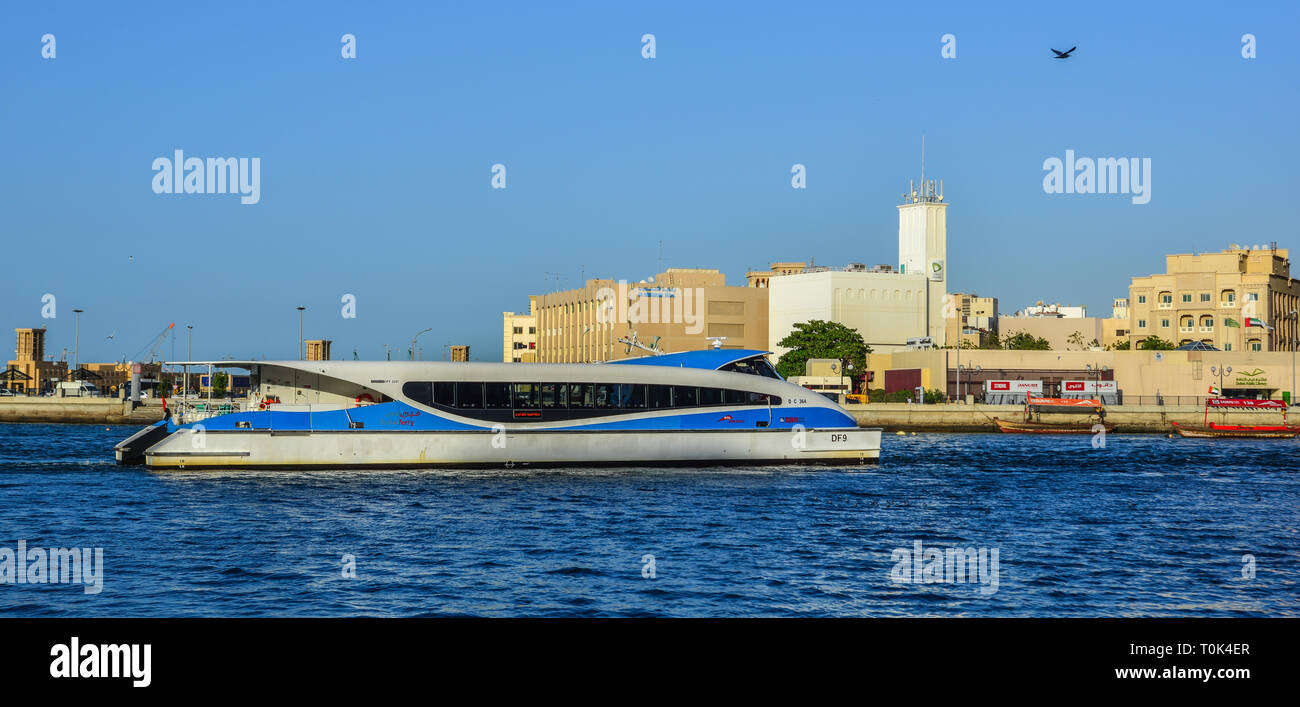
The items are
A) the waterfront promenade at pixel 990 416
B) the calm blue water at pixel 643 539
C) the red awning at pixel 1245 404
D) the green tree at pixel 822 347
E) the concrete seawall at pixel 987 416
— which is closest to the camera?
the calm blue water at pixel 643 539

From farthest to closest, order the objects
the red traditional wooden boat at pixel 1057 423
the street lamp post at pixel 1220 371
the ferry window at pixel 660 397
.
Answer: the street lamp post at pixel 1220 371 < the red traditional wooden boat at pixel 1057 423 < the ferry window at pixel 660 397

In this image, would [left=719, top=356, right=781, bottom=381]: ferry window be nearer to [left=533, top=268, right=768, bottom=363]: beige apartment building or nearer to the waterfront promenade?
the waterfront promenade

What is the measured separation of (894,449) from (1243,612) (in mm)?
55150

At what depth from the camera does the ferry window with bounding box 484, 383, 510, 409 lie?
50.2m

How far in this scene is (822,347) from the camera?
15475cm

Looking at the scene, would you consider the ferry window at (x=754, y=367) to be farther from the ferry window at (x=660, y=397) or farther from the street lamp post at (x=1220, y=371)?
the street lamp post at (x=1220, y=371)

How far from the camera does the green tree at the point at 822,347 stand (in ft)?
507

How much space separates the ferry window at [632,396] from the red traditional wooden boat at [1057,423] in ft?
215

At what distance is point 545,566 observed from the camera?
2705 centimetres

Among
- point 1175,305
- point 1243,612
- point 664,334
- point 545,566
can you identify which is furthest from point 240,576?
point 1175,305

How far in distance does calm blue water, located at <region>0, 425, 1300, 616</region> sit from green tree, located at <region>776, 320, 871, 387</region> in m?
97.5

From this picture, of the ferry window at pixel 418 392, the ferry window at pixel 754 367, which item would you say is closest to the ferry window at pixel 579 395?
the ferry window at pixel 418 392

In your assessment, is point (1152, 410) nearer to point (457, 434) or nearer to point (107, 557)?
point (457, 434)
